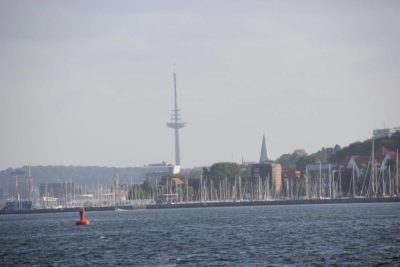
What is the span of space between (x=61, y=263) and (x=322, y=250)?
16111 mm

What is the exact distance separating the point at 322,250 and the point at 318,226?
32145 mm

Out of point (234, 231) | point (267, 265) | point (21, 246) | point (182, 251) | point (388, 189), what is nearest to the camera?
point (267, 265)

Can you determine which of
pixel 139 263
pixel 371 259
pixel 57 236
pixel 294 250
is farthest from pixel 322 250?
pixel 57 236

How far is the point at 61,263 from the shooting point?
63.2 m

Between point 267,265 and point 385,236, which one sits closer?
point 267,265

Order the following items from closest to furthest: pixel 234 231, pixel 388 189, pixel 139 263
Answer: pixel 139 263, pixel 234 231, pixel 388 189

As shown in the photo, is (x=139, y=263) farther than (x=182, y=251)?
No

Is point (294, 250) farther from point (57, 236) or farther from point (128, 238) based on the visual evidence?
point (57, 236)

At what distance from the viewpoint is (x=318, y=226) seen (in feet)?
317

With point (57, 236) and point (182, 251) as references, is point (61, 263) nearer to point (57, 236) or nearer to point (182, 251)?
point (182, 251)

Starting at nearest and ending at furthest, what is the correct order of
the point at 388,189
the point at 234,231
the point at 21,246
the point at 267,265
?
the point at 267,265 < the point at 21,246 < the point at 234,231 < the point at 388,189

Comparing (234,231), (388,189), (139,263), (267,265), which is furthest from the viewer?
(388,189)

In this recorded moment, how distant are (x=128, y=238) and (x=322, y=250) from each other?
2775 cm

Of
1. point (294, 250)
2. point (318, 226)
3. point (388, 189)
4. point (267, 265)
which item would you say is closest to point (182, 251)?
point (294, 250)
